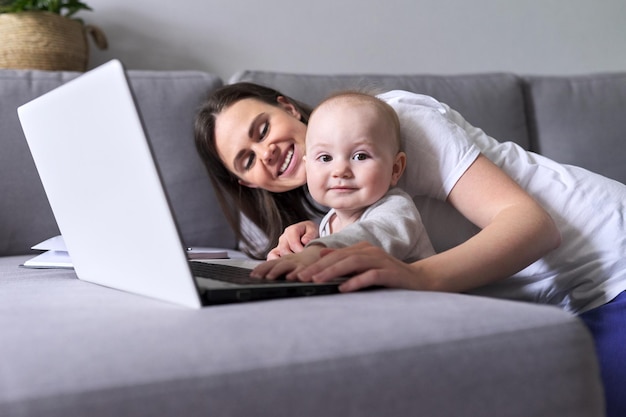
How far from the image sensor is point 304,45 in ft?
8.82

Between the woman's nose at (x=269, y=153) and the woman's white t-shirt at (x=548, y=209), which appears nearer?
the woman's white t-shirt at (x=548, y=209)

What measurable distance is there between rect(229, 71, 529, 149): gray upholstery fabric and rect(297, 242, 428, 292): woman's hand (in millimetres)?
1121

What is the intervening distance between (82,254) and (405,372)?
1.98 ft

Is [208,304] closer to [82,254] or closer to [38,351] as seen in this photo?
[38,351]

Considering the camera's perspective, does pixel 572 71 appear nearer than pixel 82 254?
No

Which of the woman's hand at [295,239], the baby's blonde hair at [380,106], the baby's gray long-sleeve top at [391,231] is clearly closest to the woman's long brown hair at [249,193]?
the woman's hand at [295,239]

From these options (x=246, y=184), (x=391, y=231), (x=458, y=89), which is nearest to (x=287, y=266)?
(x=391, y=231)

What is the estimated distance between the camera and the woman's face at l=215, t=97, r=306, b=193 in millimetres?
1580

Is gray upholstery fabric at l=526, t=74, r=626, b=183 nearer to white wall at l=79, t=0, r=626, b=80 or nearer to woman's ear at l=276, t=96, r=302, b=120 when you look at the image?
white wall at l=79, t=0, r=626, b=80

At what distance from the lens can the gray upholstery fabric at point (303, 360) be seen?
2.12 feet

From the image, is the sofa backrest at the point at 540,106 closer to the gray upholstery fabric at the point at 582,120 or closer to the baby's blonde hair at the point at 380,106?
the gray upholstery fabric at the point at 582,120

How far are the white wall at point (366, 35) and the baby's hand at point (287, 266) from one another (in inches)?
68.3

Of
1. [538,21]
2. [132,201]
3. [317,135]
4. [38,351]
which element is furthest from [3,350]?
[538,21]

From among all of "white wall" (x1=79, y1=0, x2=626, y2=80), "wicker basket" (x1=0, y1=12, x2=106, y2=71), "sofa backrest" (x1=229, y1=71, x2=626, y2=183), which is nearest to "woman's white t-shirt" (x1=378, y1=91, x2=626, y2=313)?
"sofa backrest" (x1=229, y1=71, x2=626, y2=183)
